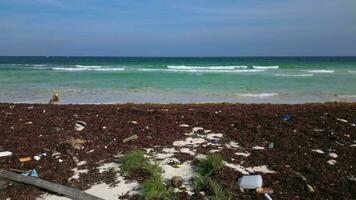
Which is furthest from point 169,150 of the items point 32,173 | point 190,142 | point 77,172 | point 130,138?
point 32,173

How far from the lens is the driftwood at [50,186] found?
181 inches

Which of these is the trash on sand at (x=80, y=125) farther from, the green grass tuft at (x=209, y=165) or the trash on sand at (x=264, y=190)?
the trash on sand at (x=264, y=190)

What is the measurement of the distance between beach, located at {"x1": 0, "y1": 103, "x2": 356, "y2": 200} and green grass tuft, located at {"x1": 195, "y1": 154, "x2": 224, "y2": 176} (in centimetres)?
10

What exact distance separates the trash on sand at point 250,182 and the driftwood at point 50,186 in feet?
5.64

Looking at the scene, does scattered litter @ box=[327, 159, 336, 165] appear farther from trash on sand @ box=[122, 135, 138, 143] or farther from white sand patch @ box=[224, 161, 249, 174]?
trash on sand @ box=[122, 135, 138, 143]

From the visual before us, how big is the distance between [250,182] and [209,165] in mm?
619

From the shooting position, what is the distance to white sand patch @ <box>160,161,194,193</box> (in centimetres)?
518

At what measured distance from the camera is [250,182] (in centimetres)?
496

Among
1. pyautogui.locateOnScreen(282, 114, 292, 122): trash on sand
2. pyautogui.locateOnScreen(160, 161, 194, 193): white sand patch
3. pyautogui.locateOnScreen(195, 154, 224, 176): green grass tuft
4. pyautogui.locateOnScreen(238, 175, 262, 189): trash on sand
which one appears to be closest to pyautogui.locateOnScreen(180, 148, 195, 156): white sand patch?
pyautogui.locateOnScreen(160, 161, 194, 193): white sand patch

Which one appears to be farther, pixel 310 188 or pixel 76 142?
pixel 76 142

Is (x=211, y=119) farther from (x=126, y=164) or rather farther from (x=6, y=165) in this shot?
(x=6, y=165)

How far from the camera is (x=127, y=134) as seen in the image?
711cm

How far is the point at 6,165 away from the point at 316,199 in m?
4.05

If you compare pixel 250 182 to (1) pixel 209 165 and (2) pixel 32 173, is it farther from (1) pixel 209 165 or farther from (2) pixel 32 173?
(2) pixel 32 173
